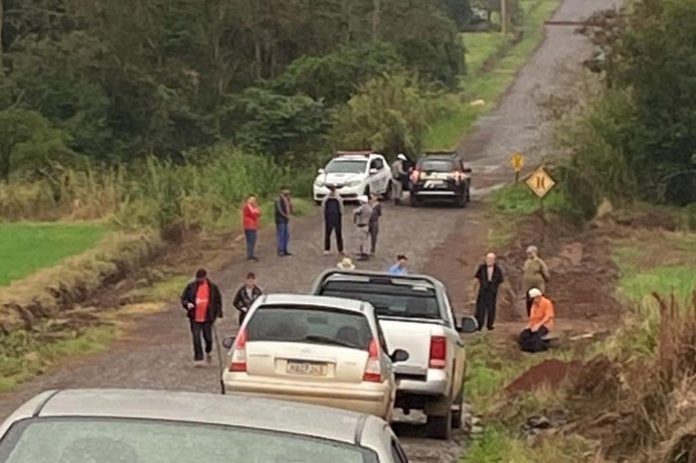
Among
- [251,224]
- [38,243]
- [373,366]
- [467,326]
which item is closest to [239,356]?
[373,366]

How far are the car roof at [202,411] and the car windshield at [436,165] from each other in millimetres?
44070

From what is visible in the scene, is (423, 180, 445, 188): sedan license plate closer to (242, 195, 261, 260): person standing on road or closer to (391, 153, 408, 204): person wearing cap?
(391, 153, 408, 204): person wearing cap

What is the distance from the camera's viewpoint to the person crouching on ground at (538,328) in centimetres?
2617

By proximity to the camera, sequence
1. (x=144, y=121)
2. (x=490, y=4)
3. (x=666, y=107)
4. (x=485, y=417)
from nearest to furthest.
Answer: (x=485, y=417), (x=666, y=107), (x=144, y=121), (x=490, y=4)

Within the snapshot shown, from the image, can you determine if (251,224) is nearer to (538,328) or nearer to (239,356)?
(538,328)

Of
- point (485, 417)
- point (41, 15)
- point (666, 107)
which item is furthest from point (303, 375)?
point (41, 15)

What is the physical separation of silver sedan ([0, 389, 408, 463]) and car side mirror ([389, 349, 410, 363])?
35.3 feet

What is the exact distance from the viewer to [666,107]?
4884 centimetres

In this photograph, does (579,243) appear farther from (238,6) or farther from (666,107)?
(238,6)

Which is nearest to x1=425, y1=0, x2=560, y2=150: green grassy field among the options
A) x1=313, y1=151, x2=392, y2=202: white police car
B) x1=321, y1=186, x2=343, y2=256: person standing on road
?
x1=313, y1=151, x2=392, y2=202: white police car

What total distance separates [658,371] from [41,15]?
5969 centimetres

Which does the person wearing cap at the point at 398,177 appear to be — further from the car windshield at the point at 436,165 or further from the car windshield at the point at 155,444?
the car windshield at the point at 155,444

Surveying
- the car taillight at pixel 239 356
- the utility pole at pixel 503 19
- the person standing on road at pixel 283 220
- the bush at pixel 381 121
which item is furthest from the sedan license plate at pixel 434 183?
the utility pole at pixel 503 19

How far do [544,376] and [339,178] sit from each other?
28274mm
